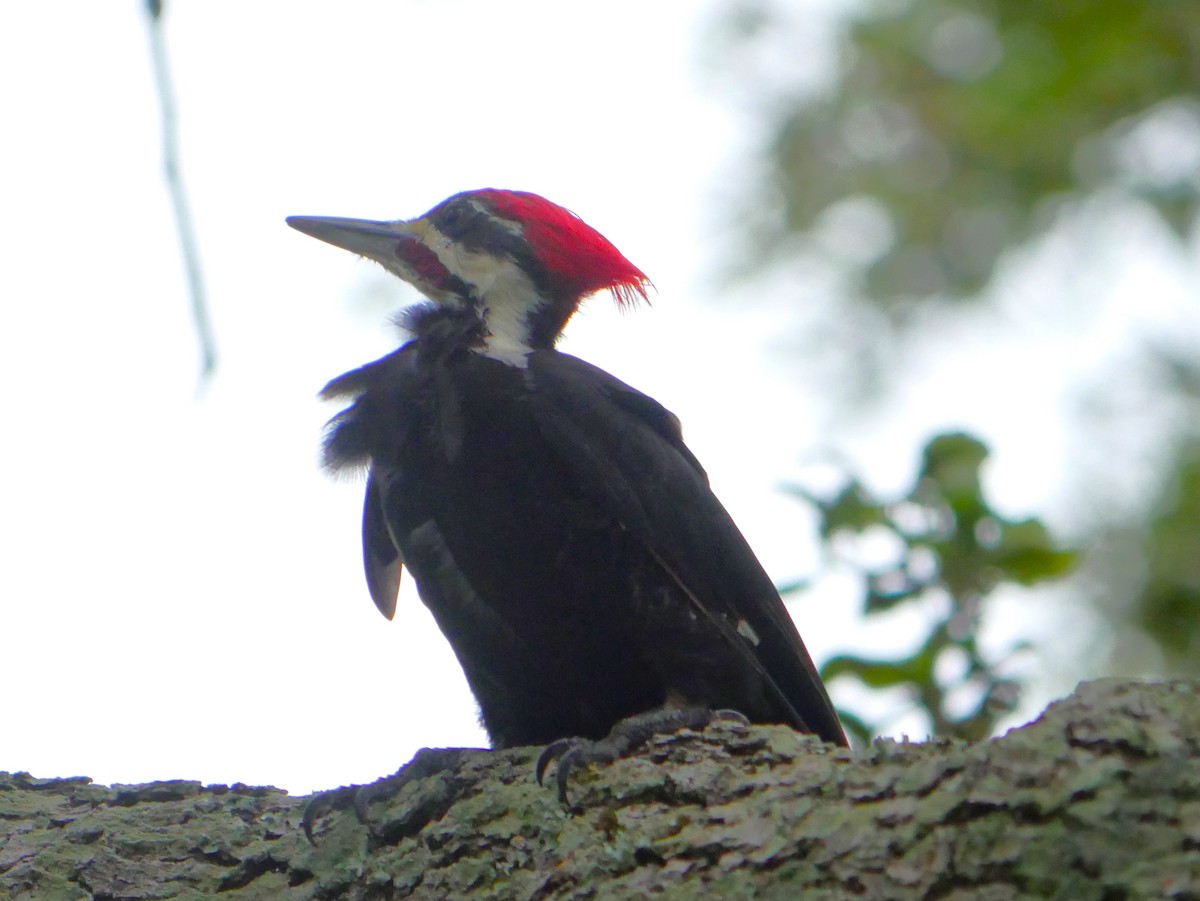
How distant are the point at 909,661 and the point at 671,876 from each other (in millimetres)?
1155

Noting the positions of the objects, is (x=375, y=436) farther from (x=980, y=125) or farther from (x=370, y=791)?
(x=980, y=125)

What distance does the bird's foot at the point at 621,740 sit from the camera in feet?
8.34

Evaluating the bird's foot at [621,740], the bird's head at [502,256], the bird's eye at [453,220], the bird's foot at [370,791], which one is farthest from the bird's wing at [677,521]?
the bird's eye at [453,220]

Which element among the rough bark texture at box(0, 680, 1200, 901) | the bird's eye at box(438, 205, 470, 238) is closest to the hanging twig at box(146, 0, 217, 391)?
the rough bark texture at box(0, 680, 1200, 901)

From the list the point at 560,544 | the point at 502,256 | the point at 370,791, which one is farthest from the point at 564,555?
the point at 502,256

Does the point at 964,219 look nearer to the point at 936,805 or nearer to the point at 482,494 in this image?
the point at 482,494

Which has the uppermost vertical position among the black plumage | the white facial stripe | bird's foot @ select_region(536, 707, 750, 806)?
the white facial stripe

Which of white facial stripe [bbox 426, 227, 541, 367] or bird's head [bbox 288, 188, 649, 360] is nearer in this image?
white facial stripe [bbox 426, 227, 541, 367]

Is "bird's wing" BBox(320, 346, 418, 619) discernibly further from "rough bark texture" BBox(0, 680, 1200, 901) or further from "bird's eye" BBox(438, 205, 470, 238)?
"rough bark texture" BBox(0, 680, 1200, 901)

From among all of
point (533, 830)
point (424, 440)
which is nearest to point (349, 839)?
point (533, 830)

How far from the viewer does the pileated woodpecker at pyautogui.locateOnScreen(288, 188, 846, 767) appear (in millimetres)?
3174

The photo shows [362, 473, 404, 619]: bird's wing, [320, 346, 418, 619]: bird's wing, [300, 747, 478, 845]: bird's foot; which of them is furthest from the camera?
[362, 473, 404, 619]: bird's wing

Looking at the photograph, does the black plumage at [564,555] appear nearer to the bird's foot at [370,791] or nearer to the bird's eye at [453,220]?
the bird's foot at [370,791]

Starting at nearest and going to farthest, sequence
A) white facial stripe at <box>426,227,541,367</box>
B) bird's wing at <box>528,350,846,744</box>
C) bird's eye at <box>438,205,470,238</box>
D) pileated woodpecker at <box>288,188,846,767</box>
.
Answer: pileated woodpecker at <box>288,188,846,767</box>, bird's wing at <box>528,350,846,744</box>, white facial stripe at <box>426,227,541,367</box>, bird's eye at <box>438,205,470,238</box>
